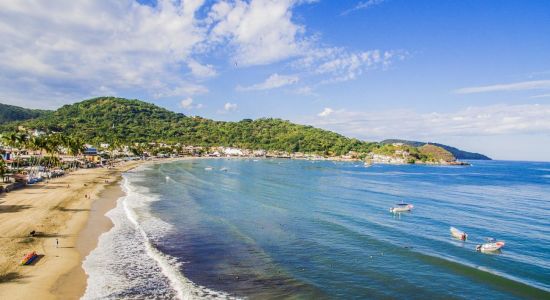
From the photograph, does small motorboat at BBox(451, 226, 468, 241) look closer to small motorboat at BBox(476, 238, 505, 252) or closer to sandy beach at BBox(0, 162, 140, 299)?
→ small motorboat at BBox(476, 238, 505, 252)

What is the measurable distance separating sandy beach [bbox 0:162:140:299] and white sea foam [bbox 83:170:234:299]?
2.81ft

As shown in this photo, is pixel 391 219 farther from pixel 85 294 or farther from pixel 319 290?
pixel 85 294

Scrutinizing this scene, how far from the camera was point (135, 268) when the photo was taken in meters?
22.0

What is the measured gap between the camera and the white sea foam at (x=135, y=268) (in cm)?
1839

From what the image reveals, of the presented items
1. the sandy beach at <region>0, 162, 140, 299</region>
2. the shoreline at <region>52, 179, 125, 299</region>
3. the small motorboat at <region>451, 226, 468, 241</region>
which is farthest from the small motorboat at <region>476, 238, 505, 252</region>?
the sandy beach at <region>0, 162, 140, 299</region>

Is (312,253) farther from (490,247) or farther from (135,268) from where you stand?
(490,247)

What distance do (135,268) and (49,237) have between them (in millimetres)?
10444

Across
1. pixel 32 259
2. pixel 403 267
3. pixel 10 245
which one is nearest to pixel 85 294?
pixel 32 259

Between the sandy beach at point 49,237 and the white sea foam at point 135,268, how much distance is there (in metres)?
0.86

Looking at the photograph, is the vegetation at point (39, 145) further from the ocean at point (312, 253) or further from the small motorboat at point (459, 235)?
the small motorboat at point (459, 235)

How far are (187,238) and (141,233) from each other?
14.8 feet

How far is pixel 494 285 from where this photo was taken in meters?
21.0

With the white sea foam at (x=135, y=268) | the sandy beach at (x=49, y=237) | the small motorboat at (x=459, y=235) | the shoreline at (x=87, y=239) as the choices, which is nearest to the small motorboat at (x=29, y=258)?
the sandy beach at (x=49, y=237)

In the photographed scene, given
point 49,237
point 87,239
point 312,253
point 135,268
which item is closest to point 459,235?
point 312,253
